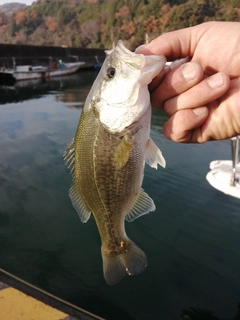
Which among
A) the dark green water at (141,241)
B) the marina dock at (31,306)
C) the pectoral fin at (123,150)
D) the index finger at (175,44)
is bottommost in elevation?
the dark green water at (141,241)

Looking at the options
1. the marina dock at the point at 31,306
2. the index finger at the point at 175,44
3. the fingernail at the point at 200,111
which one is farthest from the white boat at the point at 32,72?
the fingernail at the point at 200,111

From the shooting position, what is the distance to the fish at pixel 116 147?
193 cm

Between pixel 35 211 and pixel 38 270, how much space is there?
1.66 meters

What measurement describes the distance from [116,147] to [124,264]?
0.90m

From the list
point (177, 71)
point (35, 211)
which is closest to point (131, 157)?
point (177, 71)

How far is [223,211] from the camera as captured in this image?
6223 mm

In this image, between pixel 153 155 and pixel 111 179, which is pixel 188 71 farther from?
pixel 111 179

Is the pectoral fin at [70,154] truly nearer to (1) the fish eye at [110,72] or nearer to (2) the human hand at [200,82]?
(1) the fish eye at [110,72]

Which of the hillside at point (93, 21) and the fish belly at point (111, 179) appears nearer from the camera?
the fish belly at point (111, 179)

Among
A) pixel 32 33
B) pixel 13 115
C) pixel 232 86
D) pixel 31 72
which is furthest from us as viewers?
pixel 32 33

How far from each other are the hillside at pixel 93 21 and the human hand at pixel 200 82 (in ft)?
161

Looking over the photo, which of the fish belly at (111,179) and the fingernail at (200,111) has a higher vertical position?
the fingernail at (200,111)

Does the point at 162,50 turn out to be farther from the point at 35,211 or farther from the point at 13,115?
the point at 13,115

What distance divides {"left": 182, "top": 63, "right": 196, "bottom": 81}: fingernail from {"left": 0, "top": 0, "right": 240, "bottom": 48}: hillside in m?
49.5
